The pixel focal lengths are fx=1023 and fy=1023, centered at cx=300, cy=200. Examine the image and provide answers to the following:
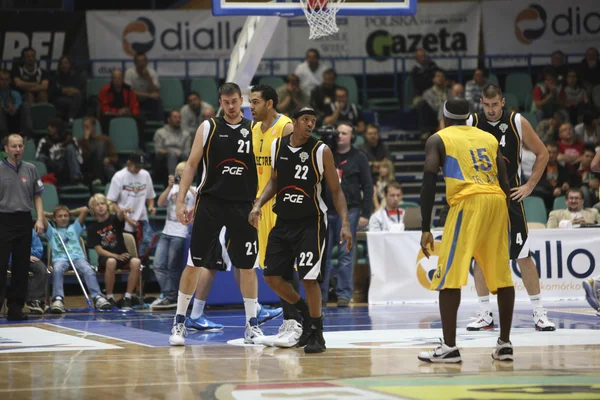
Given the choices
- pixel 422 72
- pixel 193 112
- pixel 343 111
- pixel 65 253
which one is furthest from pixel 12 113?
pixel 422 72

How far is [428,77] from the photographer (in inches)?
822

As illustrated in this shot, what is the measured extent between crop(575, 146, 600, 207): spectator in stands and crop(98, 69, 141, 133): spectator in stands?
26.6ft

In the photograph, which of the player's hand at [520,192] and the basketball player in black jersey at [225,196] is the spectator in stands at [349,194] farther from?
the basketball player in black jersey at [225,196]

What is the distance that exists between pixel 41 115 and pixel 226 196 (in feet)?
34.8

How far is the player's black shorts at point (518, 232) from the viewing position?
990 cm

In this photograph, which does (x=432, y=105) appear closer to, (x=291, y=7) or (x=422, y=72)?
(x=422, y=72)

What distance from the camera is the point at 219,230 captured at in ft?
31.0

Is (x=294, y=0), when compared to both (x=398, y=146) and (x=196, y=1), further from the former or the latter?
(x=196, y=1)

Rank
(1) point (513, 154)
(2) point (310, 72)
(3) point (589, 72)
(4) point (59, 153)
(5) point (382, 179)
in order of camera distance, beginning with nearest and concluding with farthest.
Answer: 1. (1) point (513, 154)
2. (5) point (382, 179)
3. (4) point (59, 153)
4. (2) point (310, 72)
5. (3) point (589, 72)

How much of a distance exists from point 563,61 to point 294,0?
10532 millimetres

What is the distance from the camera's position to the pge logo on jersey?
69.2ft

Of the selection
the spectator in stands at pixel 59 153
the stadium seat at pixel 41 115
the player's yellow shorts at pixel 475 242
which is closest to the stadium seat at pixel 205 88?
the stadium seat at pixel 41 115

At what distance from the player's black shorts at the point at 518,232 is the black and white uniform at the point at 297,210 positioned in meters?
2.23

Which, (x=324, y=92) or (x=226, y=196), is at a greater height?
(x=324, y=92)
